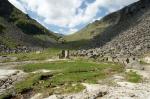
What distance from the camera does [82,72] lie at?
6322 centimetres

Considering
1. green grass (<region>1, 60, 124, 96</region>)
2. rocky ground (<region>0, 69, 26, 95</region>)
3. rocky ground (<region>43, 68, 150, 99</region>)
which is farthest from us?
rocky ground (<region>0, 69, 26, 95</region>)

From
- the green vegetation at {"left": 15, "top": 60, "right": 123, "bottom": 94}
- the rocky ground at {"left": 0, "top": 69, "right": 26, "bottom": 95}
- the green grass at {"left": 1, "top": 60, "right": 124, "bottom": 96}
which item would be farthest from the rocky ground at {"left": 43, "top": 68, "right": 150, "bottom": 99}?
the rocky ground at {"left": 0, "top": 69, "right": 26, "bottom": 95}

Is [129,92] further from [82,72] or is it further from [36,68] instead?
[36,68]

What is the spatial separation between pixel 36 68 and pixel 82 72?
1228 centimetres

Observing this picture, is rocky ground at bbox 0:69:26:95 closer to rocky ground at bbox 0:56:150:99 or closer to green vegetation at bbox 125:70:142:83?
rocky ground at bbox 0:56:150:99

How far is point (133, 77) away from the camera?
188 feet

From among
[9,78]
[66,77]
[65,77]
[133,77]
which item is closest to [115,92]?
[133,77]

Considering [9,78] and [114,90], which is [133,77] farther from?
[9,78]

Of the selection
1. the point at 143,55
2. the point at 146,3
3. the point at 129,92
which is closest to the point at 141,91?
A: the point at 129,92

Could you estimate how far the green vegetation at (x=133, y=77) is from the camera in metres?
55.6

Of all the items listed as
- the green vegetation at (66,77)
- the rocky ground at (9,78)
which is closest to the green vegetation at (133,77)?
the green vegetation at (66,77)

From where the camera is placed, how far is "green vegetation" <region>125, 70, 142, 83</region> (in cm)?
5557

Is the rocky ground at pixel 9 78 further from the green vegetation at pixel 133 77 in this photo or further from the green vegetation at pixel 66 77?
the green vegetation at pixel 133 77

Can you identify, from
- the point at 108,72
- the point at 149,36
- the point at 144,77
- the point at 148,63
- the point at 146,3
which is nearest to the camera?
the point at 144,77
